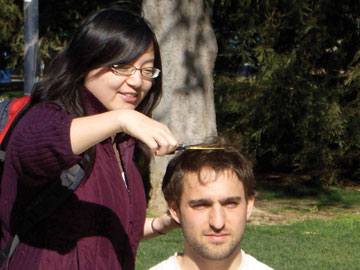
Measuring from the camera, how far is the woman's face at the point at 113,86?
8.50 ft

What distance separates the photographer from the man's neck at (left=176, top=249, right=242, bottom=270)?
9.03ft

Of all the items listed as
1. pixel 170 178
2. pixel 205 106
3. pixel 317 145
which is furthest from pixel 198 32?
pixel 170 178

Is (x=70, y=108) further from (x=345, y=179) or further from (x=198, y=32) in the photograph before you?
(x=345, y=179)

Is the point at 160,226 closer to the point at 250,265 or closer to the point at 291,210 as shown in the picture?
the point at 250,265

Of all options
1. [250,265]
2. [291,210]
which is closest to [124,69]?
[250,265]

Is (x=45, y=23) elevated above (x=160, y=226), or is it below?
above

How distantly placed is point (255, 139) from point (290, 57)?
1.50m

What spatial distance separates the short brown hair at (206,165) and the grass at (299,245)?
352cm

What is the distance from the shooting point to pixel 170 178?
2.96 meters

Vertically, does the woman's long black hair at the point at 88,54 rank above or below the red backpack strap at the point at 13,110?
above

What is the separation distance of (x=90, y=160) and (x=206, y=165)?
56 cm

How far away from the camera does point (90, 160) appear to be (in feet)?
8.21

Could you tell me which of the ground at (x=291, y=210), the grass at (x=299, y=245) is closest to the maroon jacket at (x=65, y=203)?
the grass at (x=299, y=245)

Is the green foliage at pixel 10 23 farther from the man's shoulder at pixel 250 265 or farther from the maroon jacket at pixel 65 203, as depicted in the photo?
the man's shoulder at pixel 250 265
